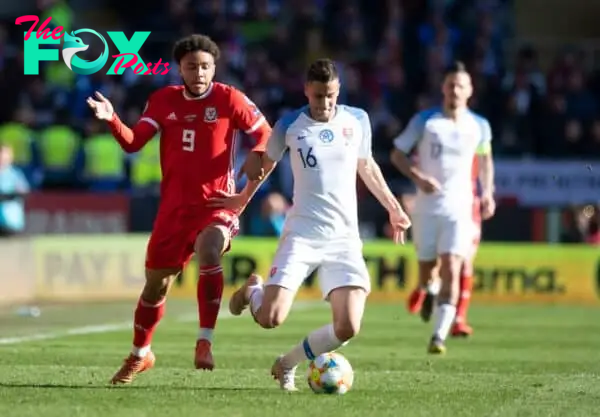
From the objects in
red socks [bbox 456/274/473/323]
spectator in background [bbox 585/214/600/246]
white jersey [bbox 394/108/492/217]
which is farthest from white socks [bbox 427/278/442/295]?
spectator in background [bbox 585/214/600/246]

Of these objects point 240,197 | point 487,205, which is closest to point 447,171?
point 487,205

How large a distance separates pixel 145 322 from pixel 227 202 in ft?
3.14

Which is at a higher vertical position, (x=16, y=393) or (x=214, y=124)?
(x=214, y=124)

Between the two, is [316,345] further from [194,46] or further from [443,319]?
[443,319]

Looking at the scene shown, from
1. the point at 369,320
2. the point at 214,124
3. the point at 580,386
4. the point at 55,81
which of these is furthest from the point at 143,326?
the point at 55,81

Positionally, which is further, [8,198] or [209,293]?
[8,198]

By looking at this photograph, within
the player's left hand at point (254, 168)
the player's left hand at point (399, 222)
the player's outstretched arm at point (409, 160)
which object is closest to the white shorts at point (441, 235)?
the player's outstretched arm at point (409, 160)

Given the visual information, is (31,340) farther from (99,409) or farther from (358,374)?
(99,409)

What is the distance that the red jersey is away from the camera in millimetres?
10758

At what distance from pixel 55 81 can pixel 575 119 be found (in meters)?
9.37

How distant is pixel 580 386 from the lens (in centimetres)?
1066

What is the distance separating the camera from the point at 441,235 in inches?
568

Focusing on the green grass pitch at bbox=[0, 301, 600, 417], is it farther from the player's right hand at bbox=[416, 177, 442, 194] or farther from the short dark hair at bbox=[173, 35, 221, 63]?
the short dark hair at bbox=[173, 35, 221, 63]

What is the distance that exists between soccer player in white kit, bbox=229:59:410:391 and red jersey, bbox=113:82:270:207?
750mm
